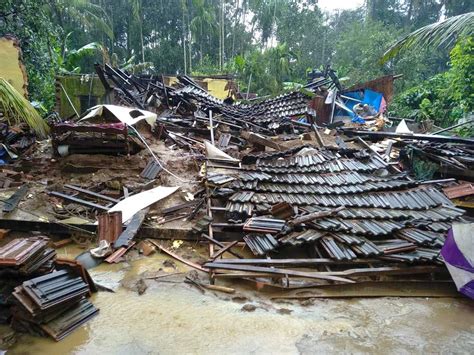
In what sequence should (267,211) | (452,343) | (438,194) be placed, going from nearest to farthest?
(452,343), (267,211), (438,194)

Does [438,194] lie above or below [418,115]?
below

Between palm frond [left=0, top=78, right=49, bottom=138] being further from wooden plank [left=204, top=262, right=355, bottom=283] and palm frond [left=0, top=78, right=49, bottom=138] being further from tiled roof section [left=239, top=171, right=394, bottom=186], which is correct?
wooden plank [left=204, top=262, right=355, bottom=283]

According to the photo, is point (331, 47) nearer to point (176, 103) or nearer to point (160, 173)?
point (176, 103)

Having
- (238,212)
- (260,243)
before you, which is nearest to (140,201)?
(238,212)

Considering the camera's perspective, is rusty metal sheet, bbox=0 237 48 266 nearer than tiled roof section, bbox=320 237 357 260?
Yes

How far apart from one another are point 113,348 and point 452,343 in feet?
11.2

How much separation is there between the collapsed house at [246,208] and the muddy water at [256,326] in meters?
0.26

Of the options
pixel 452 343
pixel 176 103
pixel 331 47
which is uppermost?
pixel 331 47

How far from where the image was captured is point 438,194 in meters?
5.86

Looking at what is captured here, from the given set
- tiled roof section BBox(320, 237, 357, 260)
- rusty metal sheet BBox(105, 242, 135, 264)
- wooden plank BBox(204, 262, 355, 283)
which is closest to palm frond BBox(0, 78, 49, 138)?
rusty metal sheet BBox(105, 242, 135, 264)

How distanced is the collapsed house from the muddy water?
259 mm

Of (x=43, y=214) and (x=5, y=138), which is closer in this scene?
(x=43, y=214)

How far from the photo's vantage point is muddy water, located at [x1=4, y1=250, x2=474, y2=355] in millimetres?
3182

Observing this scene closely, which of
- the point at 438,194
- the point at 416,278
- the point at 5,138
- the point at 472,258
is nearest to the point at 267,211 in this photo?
the point at 416,278
